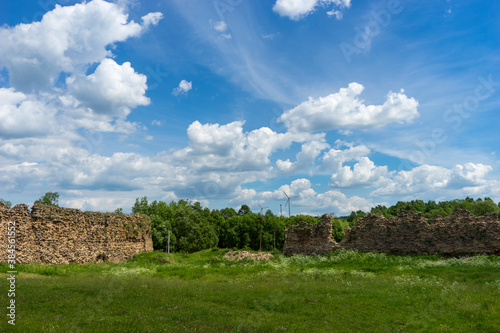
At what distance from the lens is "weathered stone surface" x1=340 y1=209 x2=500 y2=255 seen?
1073 inches

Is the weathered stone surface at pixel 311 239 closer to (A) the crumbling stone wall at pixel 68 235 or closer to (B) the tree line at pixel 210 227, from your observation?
(B) the tree line at pixel 210 227

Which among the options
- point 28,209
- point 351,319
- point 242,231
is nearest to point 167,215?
point 242,231

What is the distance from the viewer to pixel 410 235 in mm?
31125

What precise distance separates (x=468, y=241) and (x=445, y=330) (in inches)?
863

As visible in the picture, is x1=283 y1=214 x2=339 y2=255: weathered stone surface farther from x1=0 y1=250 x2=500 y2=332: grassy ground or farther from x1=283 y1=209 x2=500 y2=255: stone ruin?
x1=0 y1=250 x2=500 y2=332: grassy ground

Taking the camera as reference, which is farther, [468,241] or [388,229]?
[388,229]

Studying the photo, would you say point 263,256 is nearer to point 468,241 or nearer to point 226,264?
point 226,264

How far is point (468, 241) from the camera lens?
27828mm

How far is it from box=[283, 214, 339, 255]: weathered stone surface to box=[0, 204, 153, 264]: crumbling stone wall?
18360 millimetres

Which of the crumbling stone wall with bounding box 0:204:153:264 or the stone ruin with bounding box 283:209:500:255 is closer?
the crumbling stone wall with bounding box 0:204:153:264

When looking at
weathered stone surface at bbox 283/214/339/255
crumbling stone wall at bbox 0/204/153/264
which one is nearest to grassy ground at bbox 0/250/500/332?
crumbling stone wall at bbox 0/204/153/264

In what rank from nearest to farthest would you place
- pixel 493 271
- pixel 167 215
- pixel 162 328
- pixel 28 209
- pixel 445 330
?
pixel 162 328 → pixel 445 330 → pixel 493 271 → pixel 28 209 → pixel 167 215

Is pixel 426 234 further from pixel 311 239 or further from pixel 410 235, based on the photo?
pixel 311 239

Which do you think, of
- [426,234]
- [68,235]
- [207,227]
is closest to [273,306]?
[426,234]
